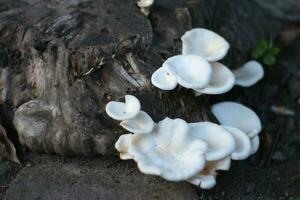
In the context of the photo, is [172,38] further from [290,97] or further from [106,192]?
[290,97]

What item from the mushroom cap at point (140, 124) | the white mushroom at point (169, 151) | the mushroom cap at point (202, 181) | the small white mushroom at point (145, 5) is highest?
the small white mushroom at point (145, 5)

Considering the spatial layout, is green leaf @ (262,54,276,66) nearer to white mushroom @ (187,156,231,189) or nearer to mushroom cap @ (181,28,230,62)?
mushroom cap @ (181,28,230,62)

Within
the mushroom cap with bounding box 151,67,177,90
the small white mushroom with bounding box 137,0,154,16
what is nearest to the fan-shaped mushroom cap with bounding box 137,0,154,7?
the small white mushroom with bounding box 137,0,154,16

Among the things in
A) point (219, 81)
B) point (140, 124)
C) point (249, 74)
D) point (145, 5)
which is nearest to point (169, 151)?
point (140, 124)

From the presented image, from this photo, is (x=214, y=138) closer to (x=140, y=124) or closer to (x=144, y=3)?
(x=140, y=124)

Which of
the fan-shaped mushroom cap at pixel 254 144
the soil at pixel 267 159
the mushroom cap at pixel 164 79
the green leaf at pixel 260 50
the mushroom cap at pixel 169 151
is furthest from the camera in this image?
the green leaf at pixel 260 50

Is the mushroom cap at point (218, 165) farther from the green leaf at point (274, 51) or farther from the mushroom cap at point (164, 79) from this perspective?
the green leaf at point (274, 51)

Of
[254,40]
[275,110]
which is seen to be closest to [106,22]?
[254,40]

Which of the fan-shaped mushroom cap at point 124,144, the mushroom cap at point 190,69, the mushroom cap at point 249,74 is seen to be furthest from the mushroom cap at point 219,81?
the mushroom cap at point 249,74
